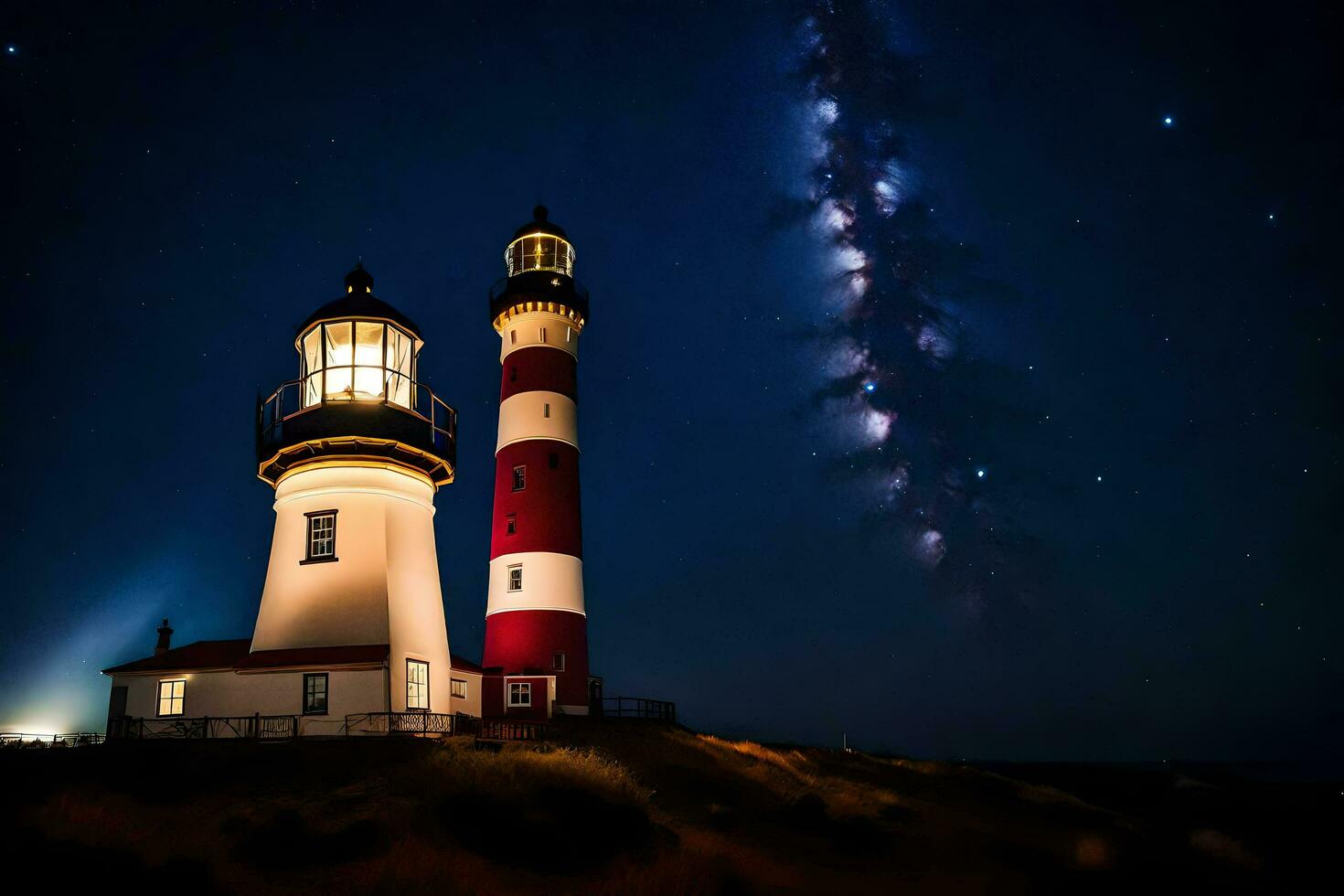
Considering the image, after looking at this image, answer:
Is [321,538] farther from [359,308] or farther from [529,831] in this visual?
[529,831]

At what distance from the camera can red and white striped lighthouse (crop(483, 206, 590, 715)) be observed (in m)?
35.2

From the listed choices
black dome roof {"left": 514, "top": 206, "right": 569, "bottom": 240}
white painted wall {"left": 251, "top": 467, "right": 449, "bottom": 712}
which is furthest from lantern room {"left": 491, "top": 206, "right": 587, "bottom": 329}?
white painted wall {"left": 251, "top": 467, "right": 449, "bottom": 712}

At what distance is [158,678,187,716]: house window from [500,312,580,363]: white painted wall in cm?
1846

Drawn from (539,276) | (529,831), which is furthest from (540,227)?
(529,831)

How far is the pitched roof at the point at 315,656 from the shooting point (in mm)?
24438

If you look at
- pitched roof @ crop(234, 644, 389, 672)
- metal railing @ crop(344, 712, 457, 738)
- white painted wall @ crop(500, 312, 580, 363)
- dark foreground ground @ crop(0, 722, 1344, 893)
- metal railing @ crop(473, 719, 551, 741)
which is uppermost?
white painted wall @ crop(500, 312, 580, 363)

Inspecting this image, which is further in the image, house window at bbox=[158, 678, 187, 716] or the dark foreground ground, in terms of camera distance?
house window at bbox=[158, 678, 187, 716]

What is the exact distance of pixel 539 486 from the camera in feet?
120

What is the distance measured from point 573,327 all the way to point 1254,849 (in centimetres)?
2951

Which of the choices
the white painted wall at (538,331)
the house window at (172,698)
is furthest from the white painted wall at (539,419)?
the house window at (172,698)

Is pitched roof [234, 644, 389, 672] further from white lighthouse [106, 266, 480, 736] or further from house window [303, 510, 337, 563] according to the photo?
house window [303, 510, 337, 563]

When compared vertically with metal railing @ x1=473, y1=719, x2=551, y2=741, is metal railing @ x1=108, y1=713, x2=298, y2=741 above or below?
above

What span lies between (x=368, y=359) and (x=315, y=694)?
31.2 ft

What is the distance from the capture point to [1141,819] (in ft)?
113
